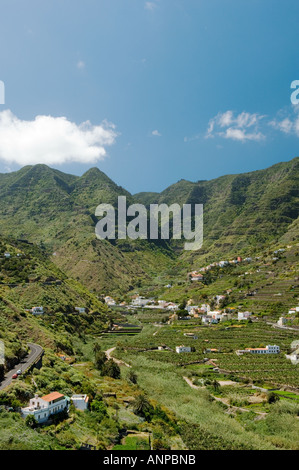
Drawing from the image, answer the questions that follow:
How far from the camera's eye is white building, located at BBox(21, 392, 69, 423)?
20875 millimetres

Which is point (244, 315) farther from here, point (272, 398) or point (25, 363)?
point (25, 363)

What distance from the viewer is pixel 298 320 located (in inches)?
2446

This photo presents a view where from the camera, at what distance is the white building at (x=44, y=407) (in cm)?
2088

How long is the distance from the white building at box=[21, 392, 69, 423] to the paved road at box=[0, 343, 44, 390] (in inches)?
122

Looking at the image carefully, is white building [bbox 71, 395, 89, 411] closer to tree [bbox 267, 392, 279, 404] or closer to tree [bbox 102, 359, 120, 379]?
tree [bbox 102, 359, 120, 379]

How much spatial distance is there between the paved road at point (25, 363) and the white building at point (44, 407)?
122 inches

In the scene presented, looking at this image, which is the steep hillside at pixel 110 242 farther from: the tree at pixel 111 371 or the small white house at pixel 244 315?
the tree at pixel 111 371

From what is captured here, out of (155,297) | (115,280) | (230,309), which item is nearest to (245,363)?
(230,309)

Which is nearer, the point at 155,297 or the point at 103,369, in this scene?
the point at 103,369

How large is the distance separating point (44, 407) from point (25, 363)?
27.9ft

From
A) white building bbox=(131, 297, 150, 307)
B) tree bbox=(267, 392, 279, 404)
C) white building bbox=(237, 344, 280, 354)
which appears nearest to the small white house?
white building bbox=(237, 344, 280, 354)
